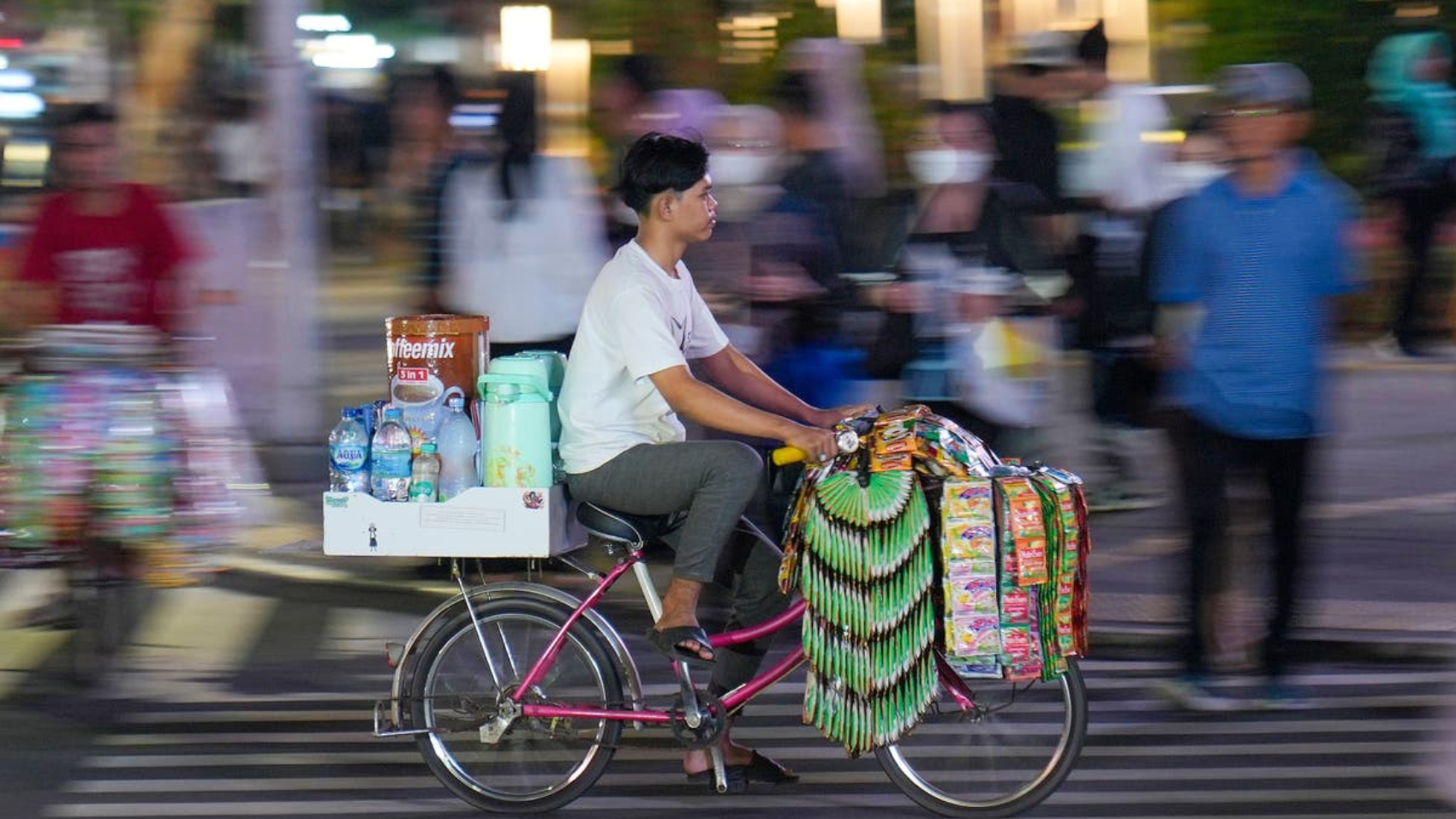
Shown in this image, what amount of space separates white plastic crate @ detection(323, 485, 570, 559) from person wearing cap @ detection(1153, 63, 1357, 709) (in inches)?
83.1

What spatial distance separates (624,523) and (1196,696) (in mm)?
2033

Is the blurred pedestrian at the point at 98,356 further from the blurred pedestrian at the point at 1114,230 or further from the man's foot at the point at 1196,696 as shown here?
the blurred pedestrian at the point at 1114,230

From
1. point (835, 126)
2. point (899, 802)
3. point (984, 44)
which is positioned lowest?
point (899, 802)

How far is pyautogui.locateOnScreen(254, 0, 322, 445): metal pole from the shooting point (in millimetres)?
9805

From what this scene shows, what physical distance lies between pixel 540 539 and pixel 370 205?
11.4m

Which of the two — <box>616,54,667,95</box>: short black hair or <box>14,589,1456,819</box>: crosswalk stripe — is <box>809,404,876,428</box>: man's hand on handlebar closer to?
<box>14,589,1456,819</box>: crosswalk stripe

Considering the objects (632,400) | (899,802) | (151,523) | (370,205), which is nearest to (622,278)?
(632,400)

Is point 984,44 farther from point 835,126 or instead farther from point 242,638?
point 242,638

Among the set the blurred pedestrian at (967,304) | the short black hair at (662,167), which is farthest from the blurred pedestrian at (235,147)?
the short black hair at (662,167)

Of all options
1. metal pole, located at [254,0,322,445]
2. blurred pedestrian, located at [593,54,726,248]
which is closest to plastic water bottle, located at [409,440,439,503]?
blurred pedestrian, located at [593,54,726,248]

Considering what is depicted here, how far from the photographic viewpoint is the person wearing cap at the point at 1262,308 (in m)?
6.00

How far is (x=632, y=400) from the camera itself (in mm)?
5254

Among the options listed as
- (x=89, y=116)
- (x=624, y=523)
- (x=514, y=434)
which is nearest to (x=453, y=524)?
(x=514, y=434)

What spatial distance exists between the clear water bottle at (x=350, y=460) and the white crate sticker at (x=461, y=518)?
0.61 feet
